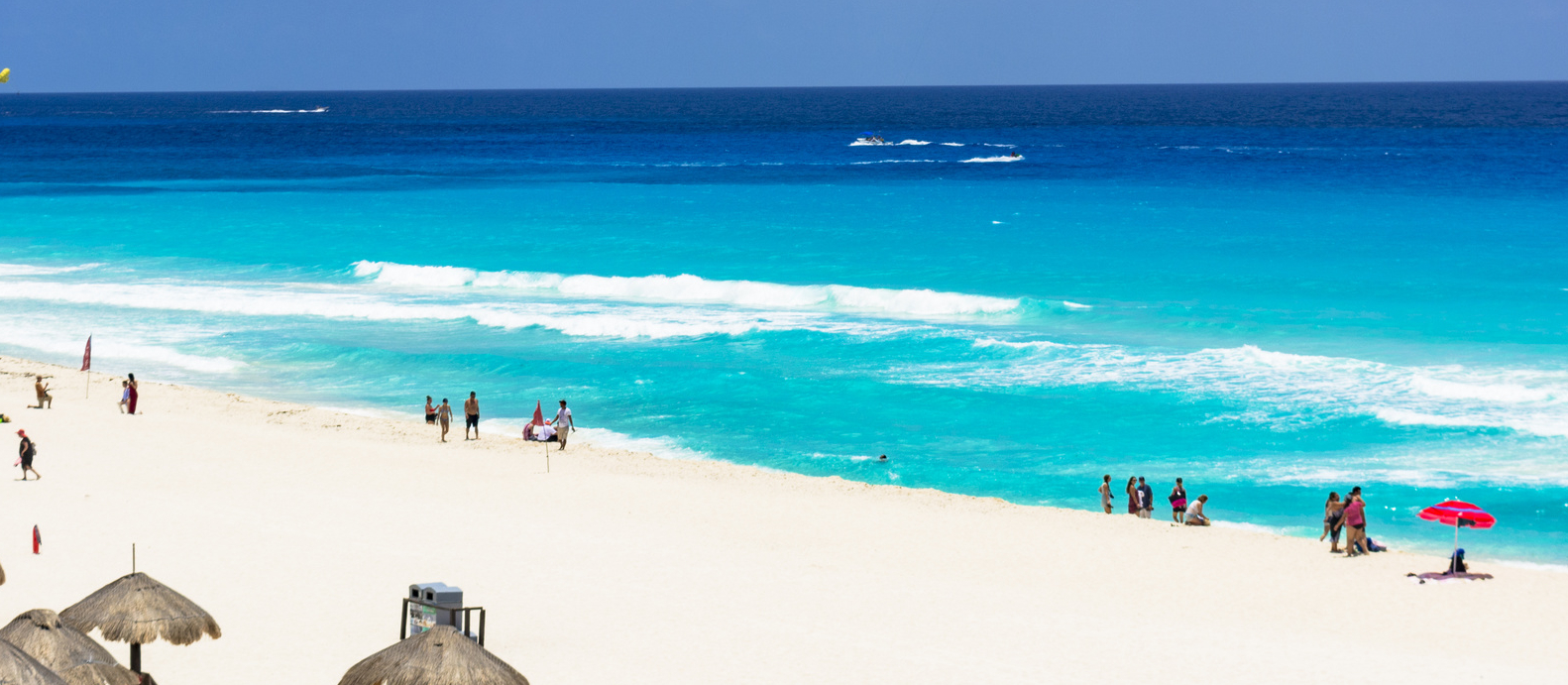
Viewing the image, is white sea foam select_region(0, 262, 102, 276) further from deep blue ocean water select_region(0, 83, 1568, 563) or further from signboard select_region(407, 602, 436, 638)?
signboard select_region(407, 602, 436, 638)

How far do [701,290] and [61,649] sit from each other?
30.1 meters

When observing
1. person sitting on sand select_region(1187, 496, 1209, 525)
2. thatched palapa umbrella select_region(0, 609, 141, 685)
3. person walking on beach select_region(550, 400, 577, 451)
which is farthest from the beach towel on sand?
thatched palapa umbrella select_region(0, 609, 141, 685)

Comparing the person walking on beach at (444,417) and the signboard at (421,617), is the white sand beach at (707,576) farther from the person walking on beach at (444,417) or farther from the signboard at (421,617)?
the signboard at (421,617)

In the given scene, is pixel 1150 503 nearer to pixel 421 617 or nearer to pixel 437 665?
pixel 421 617

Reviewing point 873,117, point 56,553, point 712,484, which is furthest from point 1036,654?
point 873,117

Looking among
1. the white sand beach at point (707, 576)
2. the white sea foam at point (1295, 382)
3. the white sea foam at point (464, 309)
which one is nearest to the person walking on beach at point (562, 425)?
the white sand beach at point (707, 576)

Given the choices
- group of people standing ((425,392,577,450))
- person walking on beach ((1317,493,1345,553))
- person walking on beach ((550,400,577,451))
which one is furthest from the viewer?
group of people standing ((425,392,577,450))

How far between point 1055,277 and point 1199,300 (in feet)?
16.9

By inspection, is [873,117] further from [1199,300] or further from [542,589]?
[542,589]

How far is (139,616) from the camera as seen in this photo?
34.3 ft

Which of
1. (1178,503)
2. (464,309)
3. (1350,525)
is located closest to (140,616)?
(1178,503)

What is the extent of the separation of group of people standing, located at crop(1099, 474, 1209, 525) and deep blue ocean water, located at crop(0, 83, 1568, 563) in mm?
957

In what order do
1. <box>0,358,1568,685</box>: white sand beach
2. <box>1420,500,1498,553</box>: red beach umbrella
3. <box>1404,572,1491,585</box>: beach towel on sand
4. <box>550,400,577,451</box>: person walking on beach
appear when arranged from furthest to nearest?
Result: <box>550,400,577,451</box>: person walking on beach < <box>1420,500,1498,553</box>: red beach umbrella < <box>1404,572,1491,585</box>: beach towel on sand < <box>0,358,1568,685</box>: white sand beach

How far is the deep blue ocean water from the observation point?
22.8 meters
